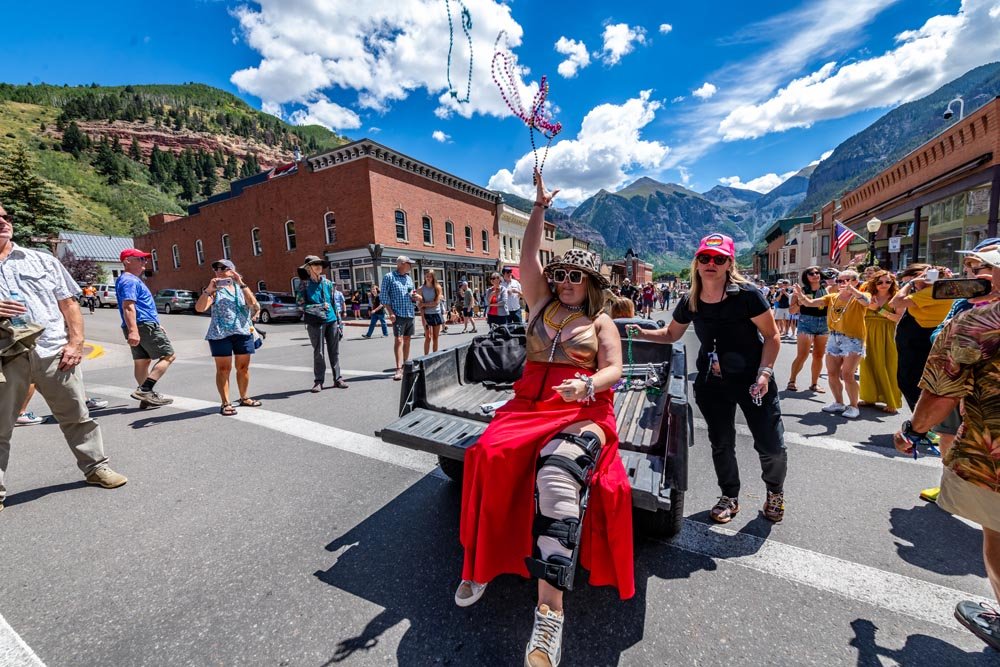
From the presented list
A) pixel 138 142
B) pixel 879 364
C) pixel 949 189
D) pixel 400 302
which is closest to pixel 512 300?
pixel 400 302

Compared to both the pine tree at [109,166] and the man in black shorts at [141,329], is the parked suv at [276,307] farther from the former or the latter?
the pine tree at [109,166]

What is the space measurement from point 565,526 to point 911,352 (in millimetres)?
4008

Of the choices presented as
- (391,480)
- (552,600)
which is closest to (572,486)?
(552,600)

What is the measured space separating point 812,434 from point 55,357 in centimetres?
705

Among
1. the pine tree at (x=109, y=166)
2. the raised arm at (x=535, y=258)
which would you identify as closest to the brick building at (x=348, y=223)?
the raised arm at (x=535, y=258)

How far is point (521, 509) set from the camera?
2023mm

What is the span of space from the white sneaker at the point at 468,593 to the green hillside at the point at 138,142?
253 feet

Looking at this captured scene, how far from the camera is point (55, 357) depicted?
3.20 meters

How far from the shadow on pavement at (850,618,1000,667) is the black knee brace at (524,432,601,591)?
124cm

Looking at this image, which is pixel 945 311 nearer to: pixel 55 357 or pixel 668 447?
pixel 668 447

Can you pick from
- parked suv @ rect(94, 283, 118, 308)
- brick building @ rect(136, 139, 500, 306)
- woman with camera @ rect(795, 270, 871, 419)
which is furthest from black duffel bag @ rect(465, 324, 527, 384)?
parked suv @ rect(94, 283, 118, 308)

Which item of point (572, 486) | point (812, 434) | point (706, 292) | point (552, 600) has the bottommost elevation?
point (812, 434)

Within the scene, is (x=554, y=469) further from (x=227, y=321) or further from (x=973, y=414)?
(x=227, y=321)

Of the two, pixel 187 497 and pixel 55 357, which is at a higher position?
pixel 55 357
